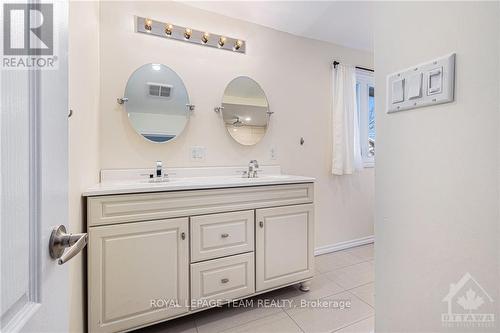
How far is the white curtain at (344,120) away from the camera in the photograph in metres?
2.55

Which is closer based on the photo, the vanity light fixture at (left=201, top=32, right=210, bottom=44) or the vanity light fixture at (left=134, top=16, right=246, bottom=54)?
the vanity light fixture at (left=134, top=16, right=246, bottom=54)

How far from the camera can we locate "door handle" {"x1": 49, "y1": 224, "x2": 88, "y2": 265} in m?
0.46

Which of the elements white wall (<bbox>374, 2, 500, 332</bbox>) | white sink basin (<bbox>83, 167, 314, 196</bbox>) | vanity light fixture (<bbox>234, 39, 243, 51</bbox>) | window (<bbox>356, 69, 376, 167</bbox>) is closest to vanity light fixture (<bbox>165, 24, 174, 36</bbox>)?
vanity light fixture (<bbox>234, 39, 243, 51</bbox>)

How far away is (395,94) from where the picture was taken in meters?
0.71

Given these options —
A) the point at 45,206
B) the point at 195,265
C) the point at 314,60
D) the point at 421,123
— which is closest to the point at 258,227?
the point at 195,265

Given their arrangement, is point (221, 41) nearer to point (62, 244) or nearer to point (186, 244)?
point (186, 244)

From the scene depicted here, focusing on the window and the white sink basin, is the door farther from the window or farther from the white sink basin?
the window

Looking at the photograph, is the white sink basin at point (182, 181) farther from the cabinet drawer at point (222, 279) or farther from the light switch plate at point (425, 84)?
the light switch plate at point (425, 84)

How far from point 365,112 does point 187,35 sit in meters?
2.16

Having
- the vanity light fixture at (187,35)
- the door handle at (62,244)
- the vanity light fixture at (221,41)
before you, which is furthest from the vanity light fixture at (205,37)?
the door handle at (62,244)

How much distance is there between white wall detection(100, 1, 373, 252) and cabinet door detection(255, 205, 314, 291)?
0.67 m

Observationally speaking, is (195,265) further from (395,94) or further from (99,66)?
(99,66)

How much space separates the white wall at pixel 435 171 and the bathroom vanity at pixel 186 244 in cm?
93

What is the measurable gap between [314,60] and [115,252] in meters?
2.49
